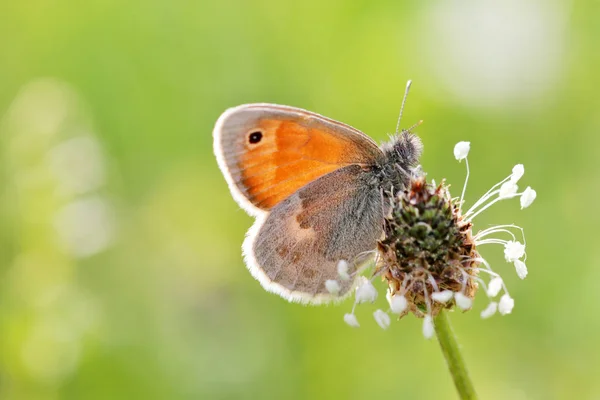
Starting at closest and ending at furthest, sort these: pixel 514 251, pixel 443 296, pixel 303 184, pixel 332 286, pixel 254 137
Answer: pixel 443 296 → pixel 514 251 → pixel 332 286 → pixel 254 137 → pixel 303 184

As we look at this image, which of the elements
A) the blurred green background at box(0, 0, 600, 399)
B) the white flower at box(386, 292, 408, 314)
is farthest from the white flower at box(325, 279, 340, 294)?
the blurred green background at box(0, 0, 600, 399)

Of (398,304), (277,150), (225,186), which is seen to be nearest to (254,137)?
(277,150)

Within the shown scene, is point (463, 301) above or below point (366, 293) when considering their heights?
below

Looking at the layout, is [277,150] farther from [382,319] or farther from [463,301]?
[463,301]

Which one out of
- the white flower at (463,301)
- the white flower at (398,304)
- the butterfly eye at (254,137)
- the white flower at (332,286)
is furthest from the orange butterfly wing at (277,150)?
the white flower at (463,301)

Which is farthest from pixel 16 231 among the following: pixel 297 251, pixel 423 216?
pixel 423 216

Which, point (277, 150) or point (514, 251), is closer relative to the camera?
point (514, 251)

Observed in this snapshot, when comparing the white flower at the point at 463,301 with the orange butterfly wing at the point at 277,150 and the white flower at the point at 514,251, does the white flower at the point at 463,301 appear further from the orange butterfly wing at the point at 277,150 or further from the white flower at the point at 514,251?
the orange butterfly wing at the point at 277,150
